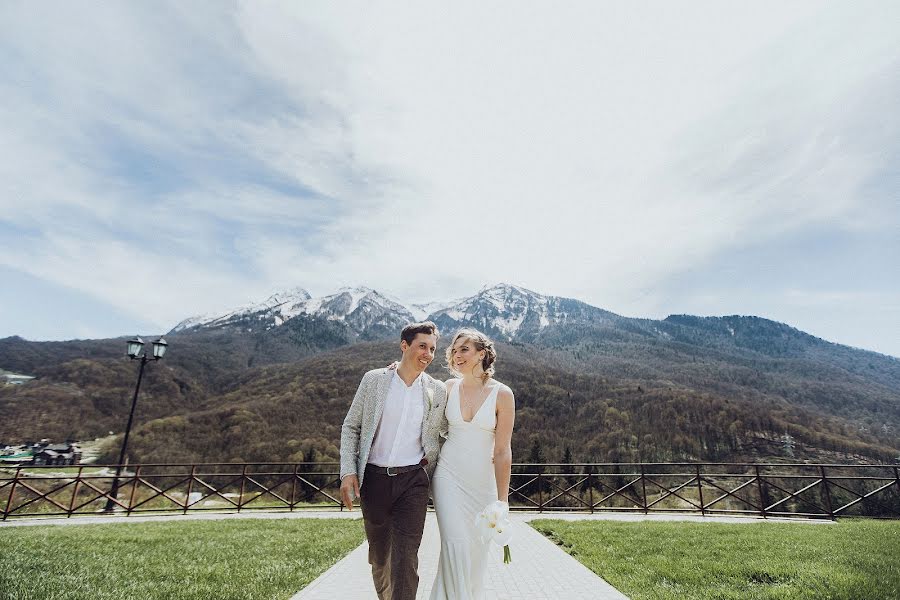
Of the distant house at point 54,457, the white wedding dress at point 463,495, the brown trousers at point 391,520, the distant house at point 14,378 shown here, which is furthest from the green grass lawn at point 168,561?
the distant house at point 14,378

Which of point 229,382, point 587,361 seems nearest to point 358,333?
point 229,382

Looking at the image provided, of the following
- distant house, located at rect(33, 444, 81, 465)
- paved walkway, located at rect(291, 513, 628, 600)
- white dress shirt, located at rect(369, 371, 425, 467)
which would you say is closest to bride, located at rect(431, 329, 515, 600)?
white dress shirt, located at rect(369, 371, 425, 467)

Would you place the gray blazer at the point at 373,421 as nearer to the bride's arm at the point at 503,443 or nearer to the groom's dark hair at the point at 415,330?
the groom's dark hair at the point at 415,330

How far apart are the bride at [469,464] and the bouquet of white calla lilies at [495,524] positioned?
7 cm

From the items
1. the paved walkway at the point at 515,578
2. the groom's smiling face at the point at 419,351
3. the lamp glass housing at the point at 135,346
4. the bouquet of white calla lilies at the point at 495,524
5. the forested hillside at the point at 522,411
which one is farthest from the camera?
the forested hillside at the point at 522,411

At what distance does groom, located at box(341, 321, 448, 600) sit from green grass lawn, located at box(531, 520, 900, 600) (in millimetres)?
3071

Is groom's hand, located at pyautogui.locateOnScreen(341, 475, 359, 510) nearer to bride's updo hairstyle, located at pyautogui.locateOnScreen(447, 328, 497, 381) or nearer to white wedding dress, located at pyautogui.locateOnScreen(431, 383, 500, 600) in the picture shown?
white wedding dress, located at pyautogui.locateOnScreen(431, 383, 500, 600)

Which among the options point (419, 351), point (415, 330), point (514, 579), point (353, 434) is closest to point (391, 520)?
point (353, 434)

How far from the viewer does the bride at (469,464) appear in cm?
285

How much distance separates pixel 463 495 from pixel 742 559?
5.20 metres

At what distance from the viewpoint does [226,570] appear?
507 centimetres

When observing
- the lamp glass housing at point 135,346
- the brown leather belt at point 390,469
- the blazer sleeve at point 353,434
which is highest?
the lamp glass housing at point 135,346

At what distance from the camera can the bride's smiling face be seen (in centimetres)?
321

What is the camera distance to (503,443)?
302 centimetres
